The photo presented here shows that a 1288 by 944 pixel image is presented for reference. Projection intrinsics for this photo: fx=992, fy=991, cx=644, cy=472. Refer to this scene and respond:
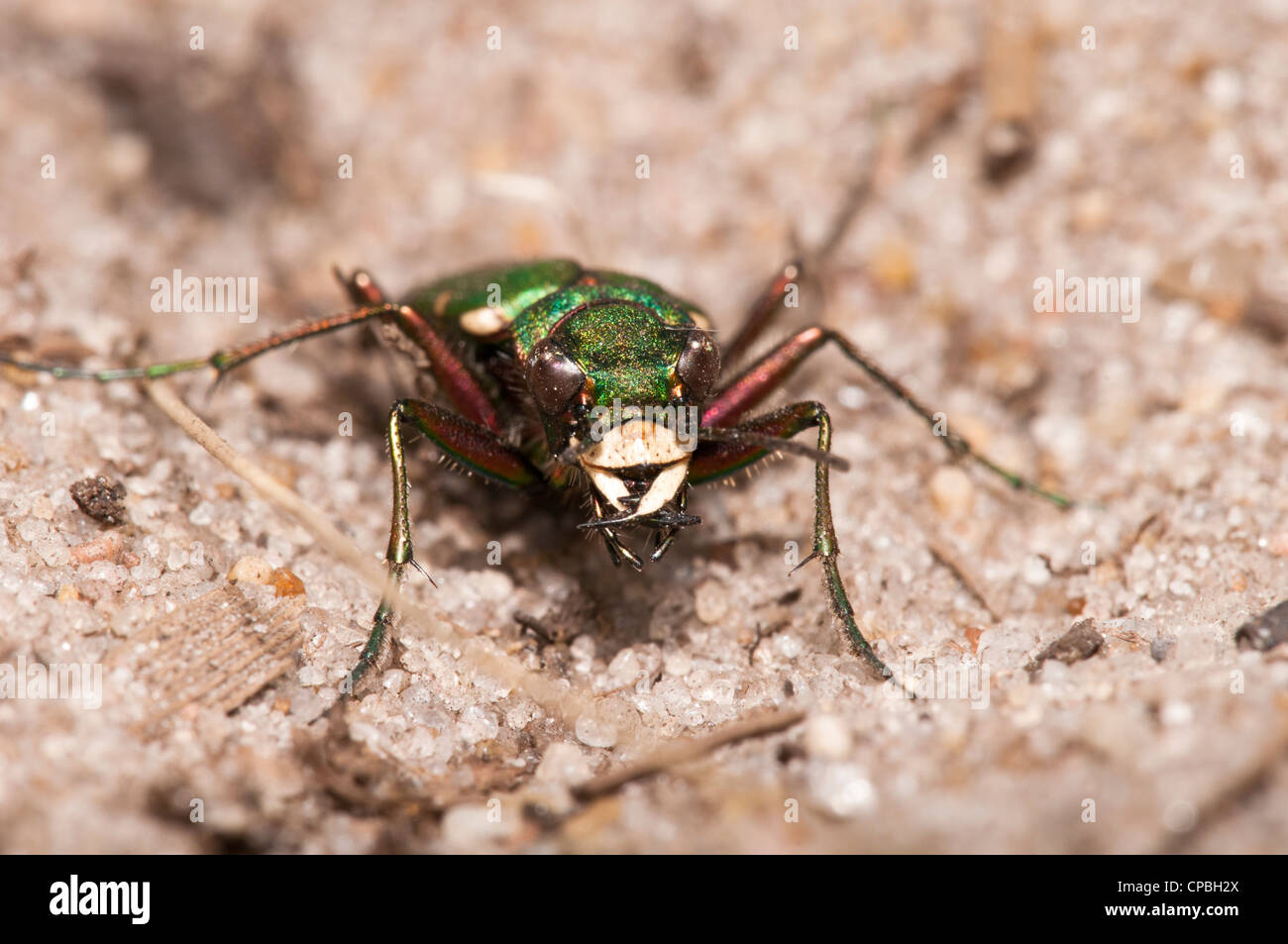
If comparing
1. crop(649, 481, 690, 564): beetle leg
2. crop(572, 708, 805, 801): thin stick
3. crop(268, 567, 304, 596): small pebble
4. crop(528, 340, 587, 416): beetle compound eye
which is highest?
crop(528, 340, 587, 416): beetle compound eye

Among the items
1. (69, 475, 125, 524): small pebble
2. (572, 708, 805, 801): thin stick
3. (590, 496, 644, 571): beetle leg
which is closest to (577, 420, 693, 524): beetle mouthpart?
(590, 496, 644, 571): beetle leg

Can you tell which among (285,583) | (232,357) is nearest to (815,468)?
(285,583)

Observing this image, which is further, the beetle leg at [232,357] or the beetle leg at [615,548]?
the beetle leg at [232,357]

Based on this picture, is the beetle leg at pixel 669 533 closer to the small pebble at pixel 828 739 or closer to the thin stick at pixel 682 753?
the thin stick at pixel 682 753

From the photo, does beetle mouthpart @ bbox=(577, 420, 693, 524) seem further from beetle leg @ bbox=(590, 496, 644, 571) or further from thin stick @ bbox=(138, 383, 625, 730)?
thin stick @ bbox=(138, 383, 625, 730)

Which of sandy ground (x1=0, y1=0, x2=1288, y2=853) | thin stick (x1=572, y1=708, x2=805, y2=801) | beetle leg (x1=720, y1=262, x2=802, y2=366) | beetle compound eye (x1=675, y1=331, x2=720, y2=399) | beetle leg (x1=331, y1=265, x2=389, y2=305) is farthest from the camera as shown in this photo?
beetle leg (x1=720, y1=262, x2=802, y2=366)

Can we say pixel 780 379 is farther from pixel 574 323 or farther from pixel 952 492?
pixel 952 492

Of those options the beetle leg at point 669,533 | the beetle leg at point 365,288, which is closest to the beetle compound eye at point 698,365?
the beetle leg at point 669,533
